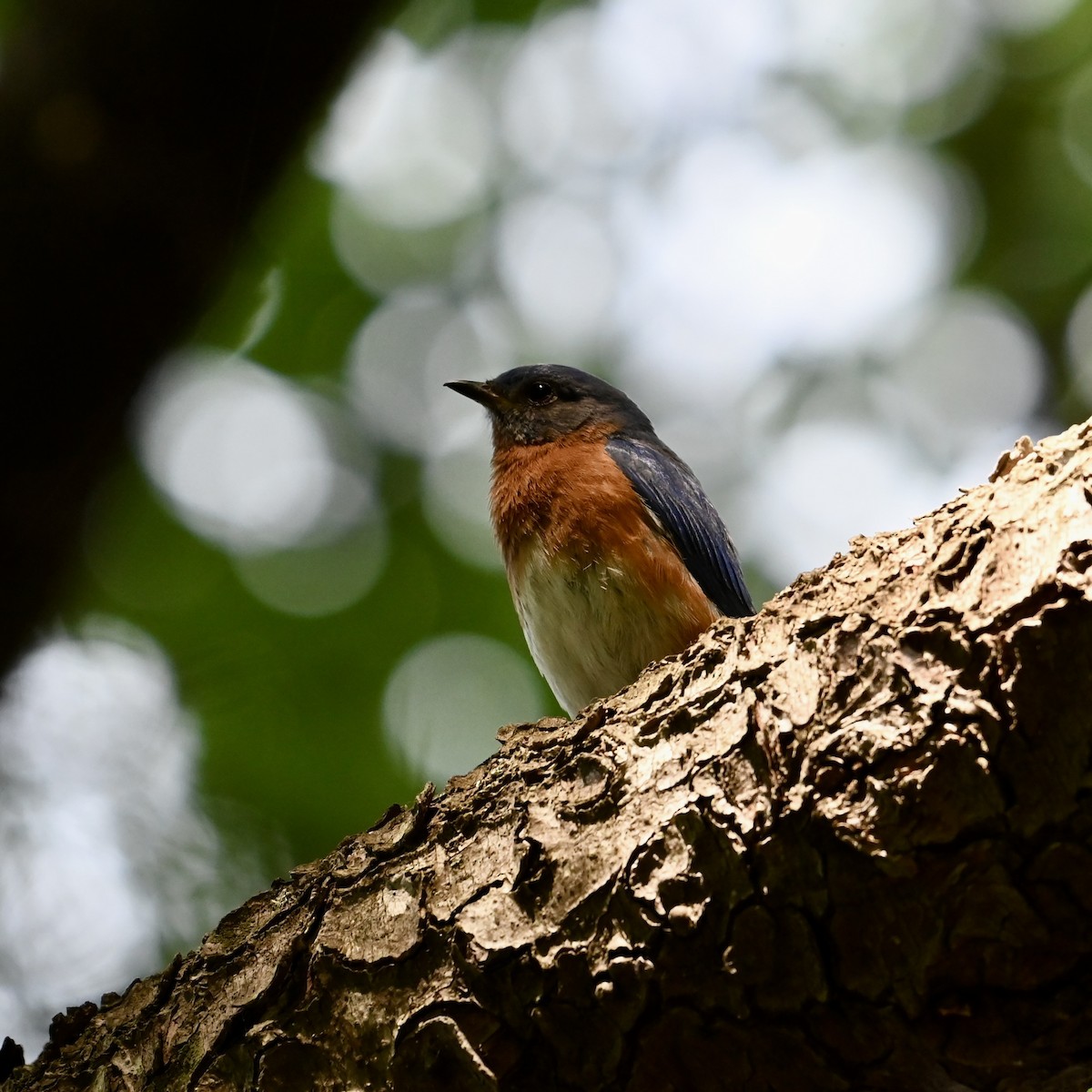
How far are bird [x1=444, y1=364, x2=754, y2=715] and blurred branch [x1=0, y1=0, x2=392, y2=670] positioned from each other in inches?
86.5

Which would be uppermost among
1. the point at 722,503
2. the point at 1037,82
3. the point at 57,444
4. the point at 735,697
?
the point at 1037,82

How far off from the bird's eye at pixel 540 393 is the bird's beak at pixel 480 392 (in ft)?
0.61

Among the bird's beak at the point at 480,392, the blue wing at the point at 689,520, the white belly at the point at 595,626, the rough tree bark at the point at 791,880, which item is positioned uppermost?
the bird's beak at the point at 480,392

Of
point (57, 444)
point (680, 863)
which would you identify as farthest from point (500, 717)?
point (680, 863)

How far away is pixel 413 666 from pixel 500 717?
73cm

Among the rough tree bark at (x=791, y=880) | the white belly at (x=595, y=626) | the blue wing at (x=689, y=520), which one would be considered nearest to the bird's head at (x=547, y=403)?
the blue wing at (x=689, y=520)

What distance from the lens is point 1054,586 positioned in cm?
222

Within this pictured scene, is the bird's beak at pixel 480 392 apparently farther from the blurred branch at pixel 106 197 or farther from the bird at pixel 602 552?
the blurred branch at pixel 106 197

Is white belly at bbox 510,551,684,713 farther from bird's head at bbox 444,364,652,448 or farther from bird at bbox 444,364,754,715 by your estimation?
bird's head at bbox 444,364,652,448

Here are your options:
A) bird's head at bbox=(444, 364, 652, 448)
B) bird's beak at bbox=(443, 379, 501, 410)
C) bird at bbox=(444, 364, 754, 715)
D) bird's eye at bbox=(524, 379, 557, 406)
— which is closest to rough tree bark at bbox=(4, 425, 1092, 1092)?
bird at bbox=(444, 364, 754, 715)

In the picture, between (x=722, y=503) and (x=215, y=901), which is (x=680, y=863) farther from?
(x=722, y=503)

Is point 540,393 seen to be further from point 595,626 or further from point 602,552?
point 595,626

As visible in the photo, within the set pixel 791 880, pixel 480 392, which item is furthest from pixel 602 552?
pixel 791 880

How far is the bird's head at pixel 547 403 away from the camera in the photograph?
6602mm
